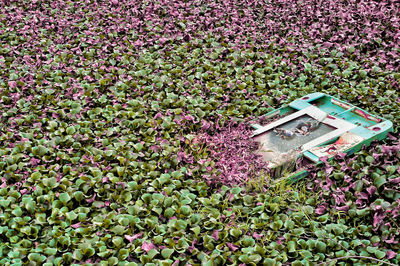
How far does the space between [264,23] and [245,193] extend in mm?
3231

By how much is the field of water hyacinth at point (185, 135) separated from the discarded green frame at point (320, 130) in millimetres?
114

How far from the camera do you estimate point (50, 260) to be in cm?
254

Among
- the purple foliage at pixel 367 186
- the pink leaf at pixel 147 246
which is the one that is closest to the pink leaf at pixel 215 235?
the pink leaf at pixel 147 246

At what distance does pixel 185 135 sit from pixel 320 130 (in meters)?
1.19

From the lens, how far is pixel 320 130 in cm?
365

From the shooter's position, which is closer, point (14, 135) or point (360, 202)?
point (360, 202)

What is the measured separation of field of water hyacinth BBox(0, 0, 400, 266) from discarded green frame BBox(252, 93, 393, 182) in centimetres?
11

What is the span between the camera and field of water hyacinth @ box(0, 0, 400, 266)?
2.66 metres

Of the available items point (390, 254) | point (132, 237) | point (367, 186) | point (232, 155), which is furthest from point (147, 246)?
point (367, 186)

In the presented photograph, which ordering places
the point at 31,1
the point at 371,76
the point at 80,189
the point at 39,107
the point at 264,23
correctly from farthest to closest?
the point at 31,1 < the point at 264,23 < the point at 371,76 < the point at 39,107 < the point at 80,189

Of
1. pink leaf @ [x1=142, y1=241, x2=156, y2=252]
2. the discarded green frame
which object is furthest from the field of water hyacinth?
the discarded green frame

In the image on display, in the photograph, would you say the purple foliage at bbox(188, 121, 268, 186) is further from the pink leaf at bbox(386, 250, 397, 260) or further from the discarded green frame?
the pink leaf at bbox(386, 250, 397, 260)

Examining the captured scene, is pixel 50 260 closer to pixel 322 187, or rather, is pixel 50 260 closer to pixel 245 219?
pixel 245 219

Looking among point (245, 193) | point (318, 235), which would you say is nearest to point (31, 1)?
point (245, 193)
